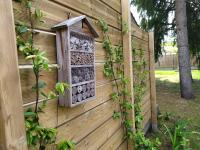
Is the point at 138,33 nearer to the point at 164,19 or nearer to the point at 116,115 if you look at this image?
the point at 116,115

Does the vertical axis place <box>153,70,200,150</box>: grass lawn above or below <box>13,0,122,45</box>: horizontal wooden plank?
below

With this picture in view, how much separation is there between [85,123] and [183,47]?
802 cm

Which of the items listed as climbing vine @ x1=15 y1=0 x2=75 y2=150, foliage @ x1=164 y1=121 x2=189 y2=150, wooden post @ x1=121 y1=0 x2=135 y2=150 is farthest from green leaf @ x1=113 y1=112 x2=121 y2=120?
foliage @ x1=164 y1=121 x2=189 y2=150

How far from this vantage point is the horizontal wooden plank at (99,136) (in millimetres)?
2218

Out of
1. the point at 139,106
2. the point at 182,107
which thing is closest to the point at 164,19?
the point at 182,107

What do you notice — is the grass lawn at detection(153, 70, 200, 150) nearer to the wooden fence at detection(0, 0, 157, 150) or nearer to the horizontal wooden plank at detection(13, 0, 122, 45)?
the wooden fence at detection(0, 0, 157, 150)

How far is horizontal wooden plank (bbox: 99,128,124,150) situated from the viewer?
9.06 feet

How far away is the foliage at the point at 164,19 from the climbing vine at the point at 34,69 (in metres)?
11.0

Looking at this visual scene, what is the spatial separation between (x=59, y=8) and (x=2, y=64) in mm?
815

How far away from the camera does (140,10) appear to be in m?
12.5

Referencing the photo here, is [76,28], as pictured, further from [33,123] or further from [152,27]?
[152,27]

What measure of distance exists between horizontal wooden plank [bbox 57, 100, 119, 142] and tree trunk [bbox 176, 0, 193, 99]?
7253 mm

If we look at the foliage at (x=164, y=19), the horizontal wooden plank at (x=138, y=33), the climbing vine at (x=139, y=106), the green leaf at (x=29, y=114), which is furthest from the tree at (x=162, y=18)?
the green leaf at (x=29, y=114)

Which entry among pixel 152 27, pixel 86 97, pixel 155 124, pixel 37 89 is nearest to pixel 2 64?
pixel 37 89
